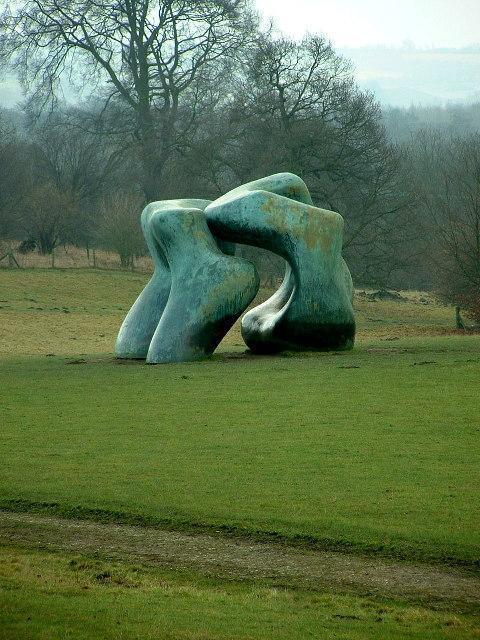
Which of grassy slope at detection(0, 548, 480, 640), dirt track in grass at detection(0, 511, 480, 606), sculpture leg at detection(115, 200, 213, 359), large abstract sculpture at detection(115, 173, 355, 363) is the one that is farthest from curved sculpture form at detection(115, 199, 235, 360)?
grassy slope at detection(0, 548, 480, 640)

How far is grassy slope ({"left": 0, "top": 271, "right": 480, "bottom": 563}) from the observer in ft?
38.0

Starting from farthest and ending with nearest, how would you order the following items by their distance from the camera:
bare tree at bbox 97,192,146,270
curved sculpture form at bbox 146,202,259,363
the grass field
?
1. bare tree at bbox 97,192,146,270
2. curved sculpture form at bbox 146,202,259,363
3. the grass field

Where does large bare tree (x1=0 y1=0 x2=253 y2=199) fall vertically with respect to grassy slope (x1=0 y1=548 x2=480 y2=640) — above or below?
Result: above

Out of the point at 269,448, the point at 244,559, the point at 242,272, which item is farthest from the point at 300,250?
the point at 244,559

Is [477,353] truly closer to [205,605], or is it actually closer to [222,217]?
[222,217]

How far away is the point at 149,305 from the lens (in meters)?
26.3

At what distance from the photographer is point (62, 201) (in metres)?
57.8

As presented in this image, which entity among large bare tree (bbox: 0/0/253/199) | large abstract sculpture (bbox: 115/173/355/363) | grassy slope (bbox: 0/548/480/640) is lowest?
grassy slope (bbox: 0/548/480/640)

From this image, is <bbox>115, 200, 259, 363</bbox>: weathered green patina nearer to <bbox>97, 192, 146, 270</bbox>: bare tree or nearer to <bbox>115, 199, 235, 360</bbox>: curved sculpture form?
<bbox>115, 199, 235, 360</bbox>: curved sculpture form

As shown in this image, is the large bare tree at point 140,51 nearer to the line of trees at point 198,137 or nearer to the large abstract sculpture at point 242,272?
the line of trees at point 198,137

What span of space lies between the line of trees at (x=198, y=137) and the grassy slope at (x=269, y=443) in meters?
21.2

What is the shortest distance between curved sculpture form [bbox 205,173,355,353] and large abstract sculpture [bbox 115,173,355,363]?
0.8 inches

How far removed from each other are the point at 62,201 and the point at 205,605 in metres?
50.2

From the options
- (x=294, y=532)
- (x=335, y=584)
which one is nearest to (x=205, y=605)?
(x=335, y=584)
